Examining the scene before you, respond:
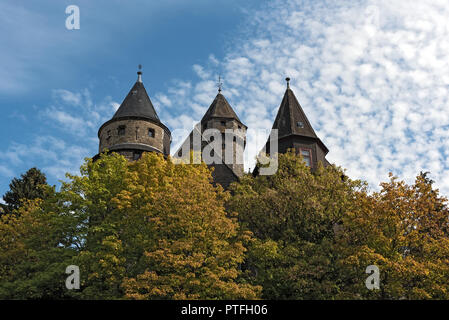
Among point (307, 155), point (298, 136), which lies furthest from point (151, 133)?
point (307, 155)

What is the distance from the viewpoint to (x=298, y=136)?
32969 mm

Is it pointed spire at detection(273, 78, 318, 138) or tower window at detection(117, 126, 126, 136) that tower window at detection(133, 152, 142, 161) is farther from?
pointed spire at detection(273, 78, 318, 138)

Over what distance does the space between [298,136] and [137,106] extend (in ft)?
44.7

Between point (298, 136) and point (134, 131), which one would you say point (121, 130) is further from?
point (298, 136)

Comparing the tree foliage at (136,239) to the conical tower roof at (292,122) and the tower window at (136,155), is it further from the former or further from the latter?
the conical tower roof at (292,122)

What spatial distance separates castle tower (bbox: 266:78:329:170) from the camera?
3269cm

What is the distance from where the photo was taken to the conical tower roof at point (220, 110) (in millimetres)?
46875

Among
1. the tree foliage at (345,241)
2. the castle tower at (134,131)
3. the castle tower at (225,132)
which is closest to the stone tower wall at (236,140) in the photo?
the castle tower at (225,132)

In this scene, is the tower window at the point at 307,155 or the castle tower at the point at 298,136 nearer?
the tower window at the point at 307,155

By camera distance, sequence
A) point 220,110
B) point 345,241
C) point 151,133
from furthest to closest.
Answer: point 220,110, point 151,133, point 345,241

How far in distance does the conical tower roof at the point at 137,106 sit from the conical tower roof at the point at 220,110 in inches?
390

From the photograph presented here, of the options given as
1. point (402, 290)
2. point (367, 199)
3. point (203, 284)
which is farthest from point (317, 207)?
point (203, 284)

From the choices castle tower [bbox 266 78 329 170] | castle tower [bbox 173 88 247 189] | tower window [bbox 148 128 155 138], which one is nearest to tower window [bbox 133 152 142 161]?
tower window [bbox 148 128 155 138]

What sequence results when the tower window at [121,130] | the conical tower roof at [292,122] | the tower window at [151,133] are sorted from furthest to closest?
the tower window at [151,133] → the tower window at [121,130] → the conical tower roof at [292,122]
